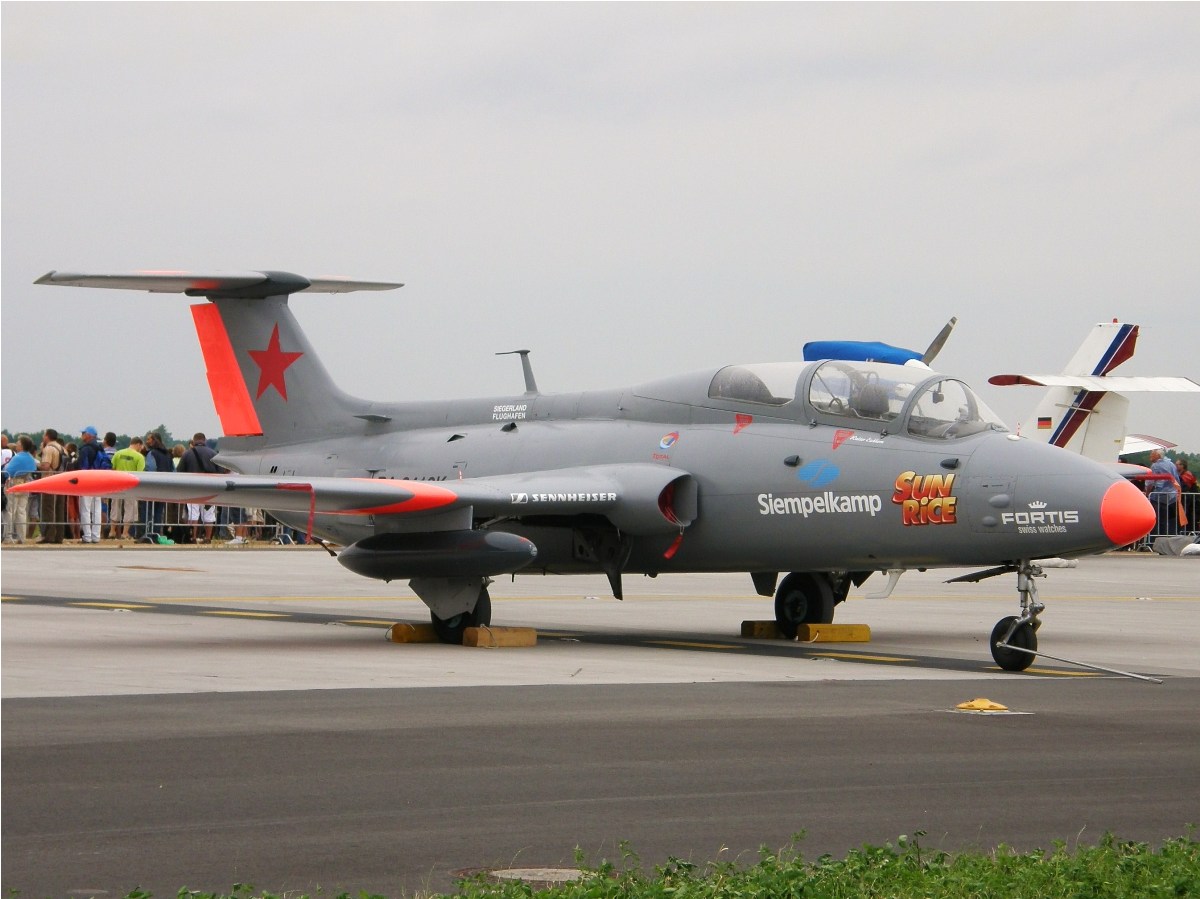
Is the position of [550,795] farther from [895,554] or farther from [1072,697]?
[895,554]

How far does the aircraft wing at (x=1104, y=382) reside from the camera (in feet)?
119

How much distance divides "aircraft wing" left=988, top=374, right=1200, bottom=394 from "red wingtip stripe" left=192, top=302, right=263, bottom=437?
1903 cm

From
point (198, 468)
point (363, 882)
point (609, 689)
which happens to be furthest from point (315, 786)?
point (198, 468)

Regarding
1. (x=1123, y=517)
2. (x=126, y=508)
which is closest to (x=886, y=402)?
(x=1123, y=517)

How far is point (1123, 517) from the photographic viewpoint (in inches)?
572

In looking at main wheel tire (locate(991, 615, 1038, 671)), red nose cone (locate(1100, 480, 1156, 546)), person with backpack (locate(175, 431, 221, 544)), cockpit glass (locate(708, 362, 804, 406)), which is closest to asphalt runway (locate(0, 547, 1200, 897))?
main wheel tire (locate(991, 615, 1038, 671))

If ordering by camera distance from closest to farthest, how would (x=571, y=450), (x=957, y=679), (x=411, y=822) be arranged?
(x=411, y=822), (x=957, y=679), (x=571, y=450)

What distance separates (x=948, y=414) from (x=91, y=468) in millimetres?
24043

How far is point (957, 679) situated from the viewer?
13930mm

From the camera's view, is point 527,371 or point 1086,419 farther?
point 1086,419

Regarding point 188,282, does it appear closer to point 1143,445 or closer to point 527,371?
point 527,371

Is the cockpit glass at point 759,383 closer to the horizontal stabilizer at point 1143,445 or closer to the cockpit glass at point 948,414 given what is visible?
the cockpit glass at point 948,414

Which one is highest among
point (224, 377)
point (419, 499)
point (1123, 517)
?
point (224, 377)

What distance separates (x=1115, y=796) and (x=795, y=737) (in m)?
2.29
